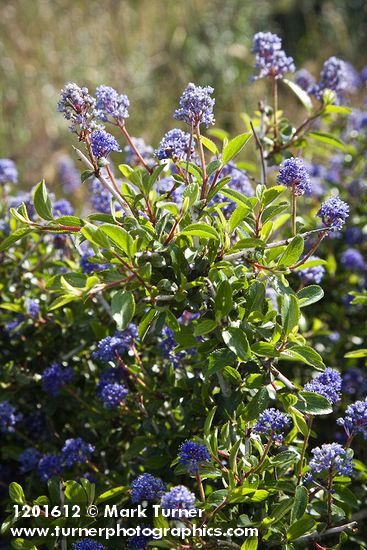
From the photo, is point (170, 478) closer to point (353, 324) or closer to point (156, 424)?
point (156, 424)

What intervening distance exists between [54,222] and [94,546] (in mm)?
717

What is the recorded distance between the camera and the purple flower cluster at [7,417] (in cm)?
195

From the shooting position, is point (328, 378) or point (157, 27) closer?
point (328, 378)

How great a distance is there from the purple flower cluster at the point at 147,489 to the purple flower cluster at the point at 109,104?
822 millimetres

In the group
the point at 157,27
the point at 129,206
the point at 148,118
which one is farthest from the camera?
the point at 157,27

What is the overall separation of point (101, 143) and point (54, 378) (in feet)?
2.67

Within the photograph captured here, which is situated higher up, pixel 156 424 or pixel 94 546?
pixel 156 424

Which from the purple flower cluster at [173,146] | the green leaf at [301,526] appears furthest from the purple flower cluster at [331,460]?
the purple flower cluster at [173,146]

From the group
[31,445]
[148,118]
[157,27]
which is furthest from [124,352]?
[157,27]

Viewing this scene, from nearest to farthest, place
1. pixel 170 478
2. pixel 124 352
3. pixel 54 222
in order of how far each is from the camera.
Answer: pixel 54 222 < pixel 170 478 < pixel 124 352

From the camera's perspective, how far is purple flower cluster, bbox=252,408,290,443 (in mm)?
1411

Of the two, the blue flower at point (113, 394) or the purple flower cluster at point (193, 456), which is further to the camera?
the blue flower at point (113, 394)

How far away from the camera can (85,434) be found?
2.04 metres
